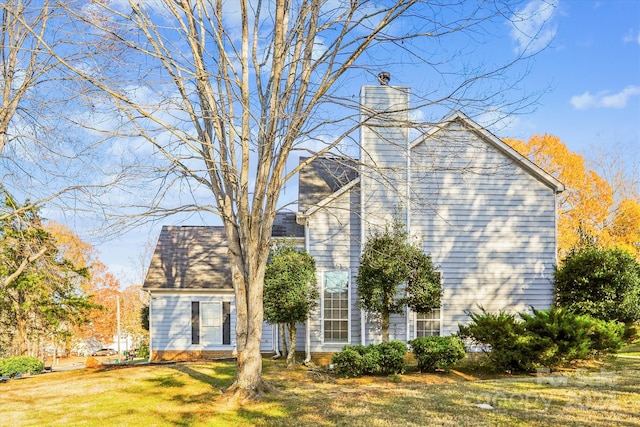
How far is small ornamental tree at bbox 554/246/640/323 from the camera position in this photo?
1318 centimetres

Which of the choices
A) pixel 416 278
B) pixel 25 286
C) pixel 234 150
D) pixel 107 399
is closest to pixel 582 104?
pixel 416 278

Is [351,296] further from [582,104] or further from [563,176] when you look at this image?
[563,176]

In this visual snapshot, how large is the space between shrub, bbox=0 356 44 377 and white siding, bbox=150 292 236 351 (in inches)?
146

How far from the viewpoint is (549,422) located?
6.79m

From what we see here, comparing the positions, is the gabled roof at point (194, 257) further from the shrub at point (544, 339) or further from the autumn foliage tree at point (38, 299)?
the shrub at point (544, 339)

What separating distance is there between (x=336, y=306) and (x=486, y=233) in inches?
198

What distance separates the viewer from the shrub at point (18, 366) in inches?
605

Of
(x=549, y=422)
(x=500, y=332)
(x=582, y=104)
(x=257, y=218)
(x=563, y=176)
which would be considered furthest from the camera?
(x=563, y=176)

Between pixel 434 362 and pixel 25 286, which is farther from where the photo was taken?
pixel 25 286

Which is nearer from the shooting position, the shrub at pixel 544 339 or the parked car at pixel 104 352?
the shrub at pixel 544 339

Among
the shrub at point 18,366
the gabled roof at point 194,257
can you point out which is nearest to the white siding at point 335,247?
the gabled roof at point 194,257

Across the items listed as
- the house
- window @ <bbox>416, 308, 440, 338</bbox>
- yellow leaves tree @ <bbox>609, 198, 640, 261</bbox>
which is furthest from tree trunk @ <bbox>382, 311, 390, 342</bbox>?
yellow leaves tree @ <bbox>609, 198, 640, 261</bbox>

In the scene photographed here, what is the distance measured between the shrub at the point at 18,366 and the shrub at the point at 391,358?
11.5 metres

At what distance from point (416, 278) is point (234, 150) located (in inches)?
256
